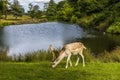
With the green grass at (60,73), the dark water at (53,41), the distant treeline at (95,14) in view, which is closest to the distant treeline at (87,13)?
the distant treeline at (95,14)

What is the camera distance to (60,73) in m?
14.2

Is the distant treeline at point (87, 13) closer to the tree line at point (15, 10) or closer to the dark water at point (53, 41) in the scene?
the tree line at point (15, 10)

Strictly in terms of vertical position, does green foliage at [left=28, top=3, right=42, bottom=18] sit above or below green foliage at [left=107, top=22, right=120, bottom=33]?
below

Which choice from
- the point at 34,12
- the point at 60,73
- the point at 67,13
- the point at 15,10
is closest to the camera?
the point at 60,73

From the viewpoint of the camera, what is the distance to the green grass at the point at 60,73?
44.2 feet

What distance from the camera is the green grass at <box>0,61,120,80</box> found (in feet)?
44.2

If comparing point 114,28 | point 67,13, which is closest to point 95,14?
point 114,28

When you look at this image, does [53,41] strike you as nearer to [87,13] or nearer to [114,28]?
[114,28]

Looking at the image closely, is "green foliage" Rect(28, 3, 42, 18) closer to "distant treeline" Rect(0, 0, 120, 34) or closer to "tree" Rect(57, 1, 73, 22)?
"distant treeline" Rect(0, 0, 120, 34)

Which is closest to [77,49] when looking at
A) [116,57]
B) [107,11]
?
[116,57]

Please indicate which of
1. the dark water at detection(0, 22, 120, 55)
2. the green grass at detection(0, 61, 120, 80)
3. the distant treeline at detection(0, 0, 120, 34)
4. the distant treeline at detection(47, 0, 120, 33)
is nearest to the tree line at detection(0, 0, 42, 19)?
the distant treeline at detection(0, 0, 120, 34)

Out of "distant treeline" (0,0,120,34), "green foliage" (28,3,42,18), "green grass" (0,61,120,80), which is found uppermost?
"green grass" (0,61,120,80)

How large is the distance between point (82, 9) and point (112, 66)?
81.4 meters

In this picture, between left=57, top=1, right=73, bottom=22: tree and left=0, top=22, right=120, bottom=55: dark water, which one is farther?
left=57, top=1, right=73, bottom=22: tree
